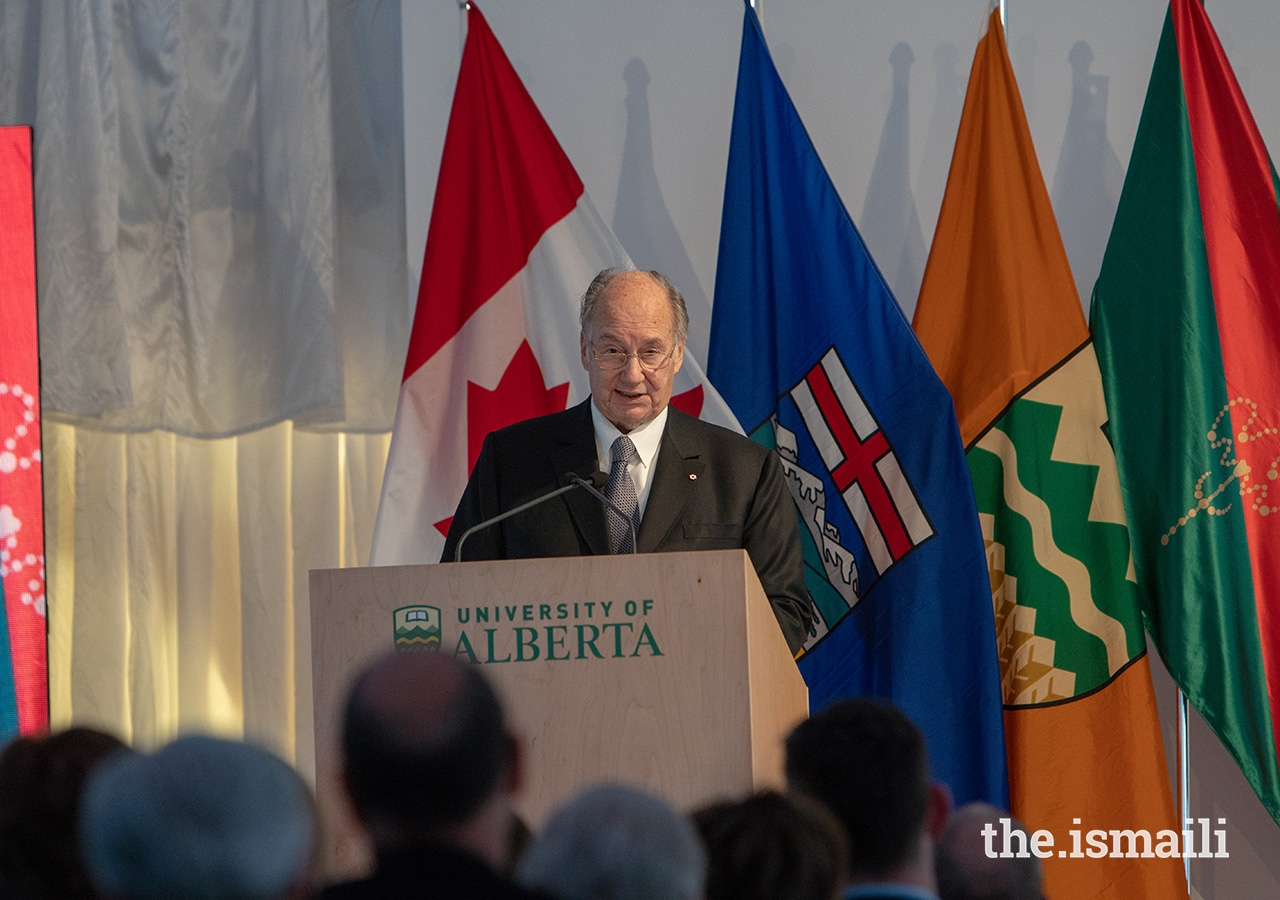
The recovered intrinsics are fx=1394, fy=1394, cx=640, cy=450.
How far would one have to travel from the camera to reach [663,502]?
2.95 m

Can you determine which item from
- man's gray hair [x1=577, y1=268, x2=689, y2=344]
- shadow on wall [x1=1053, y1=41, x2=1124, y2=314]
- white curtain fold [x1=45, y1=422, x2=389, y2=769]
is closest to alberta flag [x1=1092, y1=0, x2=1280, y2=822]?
shadow on wall [x1=1053, y1=41, x2=1124, y2=314]

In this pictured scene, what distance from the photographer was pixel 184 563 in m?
4.31

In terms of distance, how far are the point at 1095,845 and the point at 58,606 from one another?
10.2 feet

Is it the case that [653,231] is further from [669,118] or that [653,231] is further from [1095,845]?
[1095,845]

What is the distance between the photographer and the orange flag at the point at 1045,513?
12.3ft

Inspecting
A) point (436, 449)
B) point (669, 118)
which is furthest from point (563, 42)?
point (436, 449)

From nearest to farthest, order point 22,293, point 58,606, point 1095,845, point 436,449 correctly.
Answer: point 22,293 → point 1095,845 → point 436,449 → point 58,606

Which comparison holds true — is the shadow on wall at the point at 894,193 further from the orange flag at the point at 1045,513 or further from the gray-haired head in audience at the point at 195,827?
the gray-haired head in audience at the point at 195,827

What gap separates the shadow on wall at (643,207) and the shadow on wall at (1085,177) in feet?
3.80

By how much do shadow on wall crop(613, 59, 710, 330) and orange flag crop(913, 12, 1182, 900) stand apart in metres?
0.80

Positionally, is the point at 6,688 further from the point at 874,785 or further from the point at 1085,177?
the point at 1085,177

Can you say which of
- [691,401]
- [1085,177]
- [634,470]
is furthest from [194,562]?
[1085,177]

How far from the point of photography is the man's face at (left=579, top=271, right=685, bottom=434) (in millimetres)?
3064

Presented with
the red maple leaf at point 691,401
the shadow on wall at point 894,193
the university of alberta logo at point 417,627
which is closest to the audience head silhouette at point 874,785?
the university of alberta logo at point 417,627
